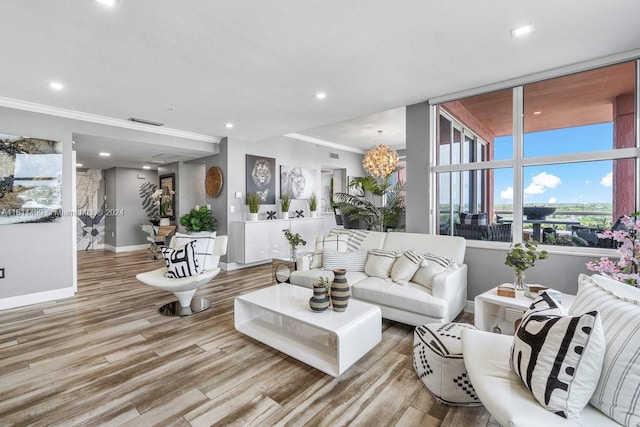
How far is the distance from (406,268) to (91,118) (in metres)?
4.70

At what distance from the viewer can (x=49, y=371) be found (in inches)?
90.8

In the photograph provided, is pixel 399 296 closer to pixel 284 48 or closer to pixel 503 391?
pixel 503 391

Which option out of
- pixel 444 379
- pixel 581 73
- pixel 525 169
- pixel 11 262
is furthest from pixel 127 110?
pixel 581 73

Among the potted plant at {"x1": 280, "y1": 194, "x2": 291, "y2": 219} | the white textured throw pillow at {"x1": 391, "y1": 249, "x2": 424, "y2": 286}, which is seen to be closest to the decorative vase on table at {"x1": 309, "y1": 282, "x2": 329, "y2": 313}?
the white textured throw pillow at {"x1": 391, "y1": 249, "x2": 424, "y2": 286}

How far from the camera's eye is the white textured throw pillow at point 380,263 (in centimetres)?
339

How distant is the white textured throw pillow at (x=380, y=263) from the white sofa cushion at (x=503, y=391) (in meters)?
1.54

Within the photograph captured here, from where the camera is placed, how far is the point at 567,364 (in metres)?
1.16

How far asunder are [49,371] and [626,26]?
512 cm

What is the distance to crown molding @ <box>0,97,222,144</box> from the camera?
12.1ft

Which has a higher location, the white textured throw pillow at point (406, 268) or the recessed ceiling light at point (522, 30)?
the recessed ceiling light at point (522, 30)

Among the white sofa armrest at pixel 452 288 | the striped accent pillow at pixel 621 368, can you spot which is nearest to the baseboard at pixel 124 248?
the white sofa armrest at pixel 452 288

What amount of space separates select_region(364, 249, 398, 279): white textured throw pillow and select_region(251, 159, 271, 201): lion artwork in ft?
11.1

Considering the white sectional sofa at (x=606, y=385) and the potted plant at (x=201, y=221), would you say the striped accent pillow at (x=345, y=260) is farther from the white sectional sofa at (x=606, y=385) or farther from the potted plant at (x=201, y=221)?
the potted plant at (x=201, y=221)

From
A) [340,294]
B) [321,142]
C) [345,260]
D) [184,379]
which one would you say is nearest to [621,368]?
[340,294]
